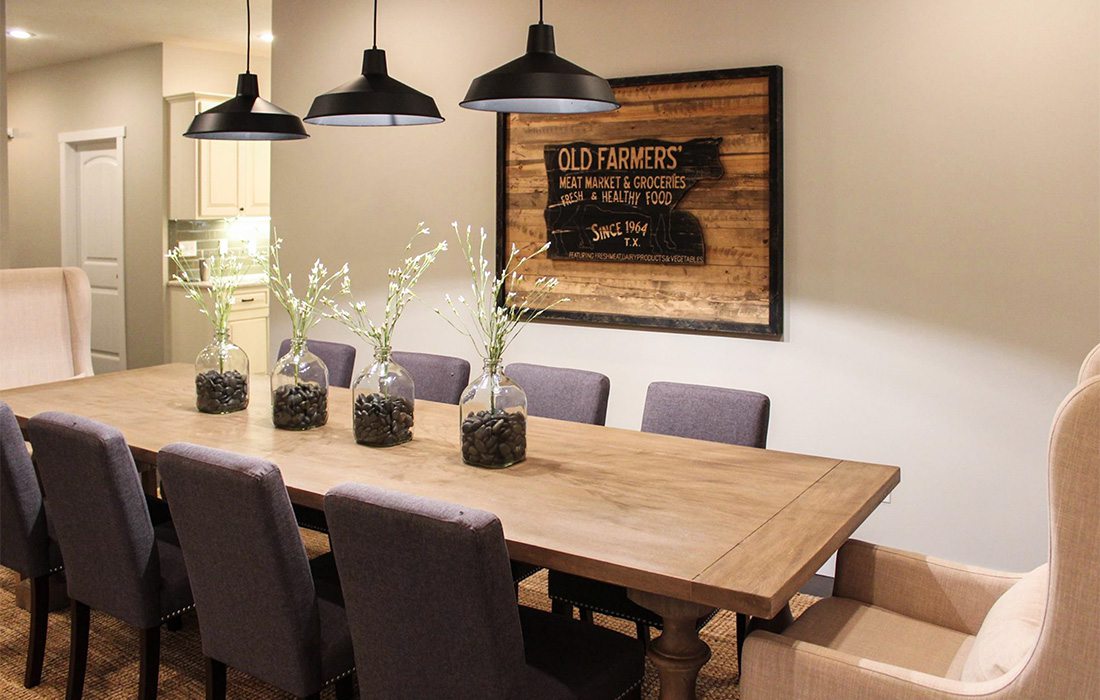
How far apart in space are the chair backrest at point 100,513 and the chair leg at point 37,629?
0.31m

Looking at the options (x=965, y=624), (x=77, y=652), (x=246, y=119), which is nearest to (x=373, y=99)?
(x=246, y=119)

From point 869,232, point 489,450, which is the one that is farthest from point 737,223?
point 489,450

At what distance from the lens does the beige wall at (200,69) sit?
7117 millimetres

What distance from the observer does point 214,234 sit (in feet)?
24.8

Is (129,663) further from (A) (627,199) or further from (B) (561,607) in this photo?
(A) (627,199)

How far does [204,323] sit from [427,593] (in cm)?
613

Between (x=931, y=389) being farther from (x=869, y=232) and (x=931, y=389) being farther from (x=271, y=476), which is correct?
(x=271, y=476)

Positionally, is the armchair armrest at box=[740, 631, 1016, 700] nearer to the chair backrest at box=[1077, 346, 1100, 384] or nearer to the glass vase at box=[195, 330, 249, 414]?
the chair backrest at box=[1077, 346, 1100, 384]

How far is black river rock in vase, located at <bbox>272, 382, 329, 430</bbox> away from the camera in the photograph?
9.63ft

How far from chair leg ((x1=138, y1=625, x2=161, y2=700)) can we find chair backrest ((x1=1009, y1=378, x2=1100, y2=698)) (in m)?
2.04

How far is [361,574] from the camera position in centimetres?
185

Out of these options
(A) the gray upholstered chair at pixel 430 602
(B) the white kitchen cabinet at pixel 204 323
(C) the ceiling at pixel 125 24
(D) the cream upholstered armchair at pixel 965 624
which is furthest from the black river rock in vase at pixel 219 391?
(B) the white kitchen cabinet at pixel 204 323

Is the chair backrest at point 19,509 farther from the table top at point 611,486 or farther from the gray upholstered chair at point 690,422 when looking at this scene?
the gray upholstered chair at point 690,422

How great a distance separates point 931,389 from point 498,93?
2006 mm
